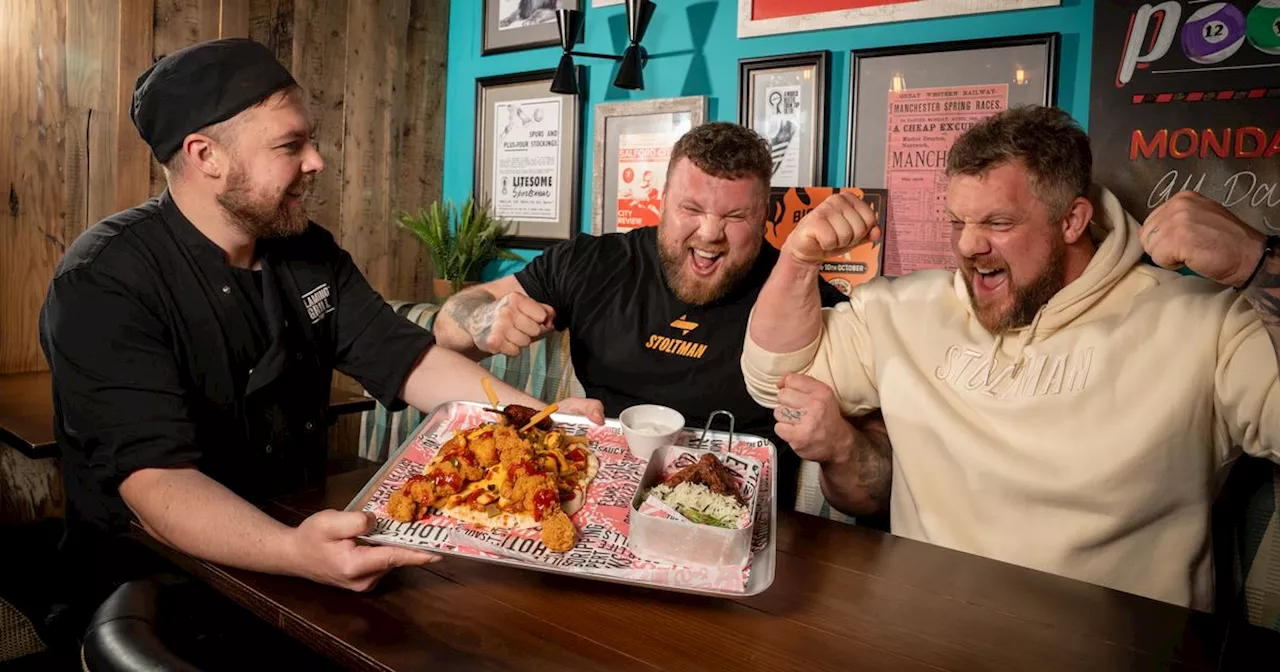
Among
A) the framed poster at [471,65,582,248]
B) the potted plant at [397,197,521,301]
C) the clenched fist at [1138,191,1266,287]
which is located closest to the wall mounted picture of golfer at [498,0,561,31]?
the framed poster at [471,65,582,248]

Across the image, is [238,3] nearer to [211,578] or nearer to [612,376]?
[612,376]

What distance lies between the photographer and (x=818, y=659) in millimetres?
1099

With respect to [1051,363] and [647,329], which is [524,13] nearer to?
[647,329]

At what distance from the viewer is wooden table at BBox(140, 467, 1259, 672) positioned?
1096 millimetres

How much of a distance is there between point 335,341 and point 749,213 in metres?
1.25

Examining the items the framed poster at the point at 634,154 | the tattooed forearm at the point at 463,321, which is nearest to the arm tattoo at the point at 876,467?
the tattooed forearm at the point at 463,321

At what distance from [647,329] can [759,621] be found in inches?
55.4

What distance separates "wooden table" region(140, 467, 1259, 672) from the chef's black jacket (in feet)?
1.15

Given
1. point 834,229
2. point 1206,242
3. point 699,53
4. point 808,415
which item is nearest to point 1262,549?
point 1206,242

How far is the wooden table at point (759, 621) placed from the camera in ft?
3.59

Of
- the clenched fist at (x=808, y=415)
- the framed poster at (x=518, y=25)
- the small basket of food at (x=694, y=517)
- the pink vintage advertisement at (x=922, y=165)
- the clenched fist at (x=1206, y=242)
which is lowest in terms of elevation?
the small basket of food at (x=694, y=517)

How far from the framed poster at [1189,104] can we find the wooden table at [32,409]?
2637mm

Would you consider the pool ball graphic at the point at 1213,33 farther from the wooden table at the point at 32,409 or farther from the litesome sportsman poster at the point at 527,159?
the wooden table at the point at 32,409

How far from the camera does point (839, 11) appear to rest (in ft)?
9.62
